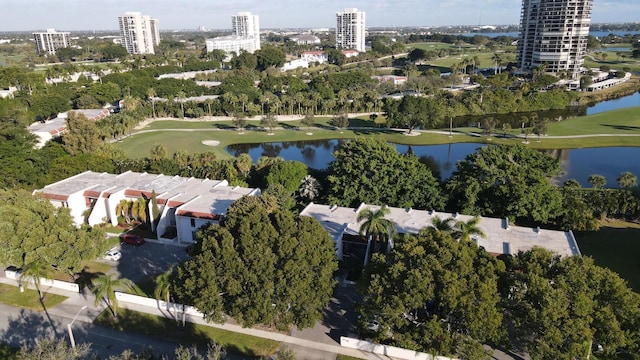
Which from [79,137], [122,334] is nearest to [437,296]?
[122,334]

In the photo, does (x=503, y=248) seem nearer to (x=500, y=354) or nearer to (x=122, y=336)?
(x=500, y=354)

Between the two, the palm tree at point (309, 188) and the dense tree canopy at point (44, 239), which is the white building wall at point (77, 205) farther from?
the palm tree at point (309, 188)

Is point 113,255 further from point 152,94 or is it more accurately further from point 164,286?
point 152,94

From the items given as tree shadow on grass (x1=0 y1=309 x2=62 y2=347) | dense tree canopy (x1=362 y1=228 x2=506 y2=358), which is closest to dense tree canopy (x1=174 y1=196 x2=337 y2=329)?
dense tree canopy (x1=362 y1=228 x2=506 y2=358)

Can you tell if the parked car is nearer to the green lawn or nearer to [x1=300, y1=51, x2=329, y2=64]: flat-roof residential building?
the green lawn

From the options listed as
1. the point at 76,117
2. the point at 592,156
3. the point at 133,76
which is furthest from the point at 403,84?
the point at 76,117
